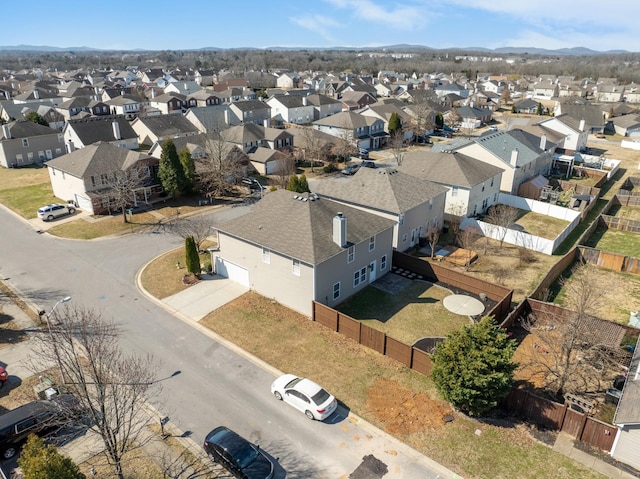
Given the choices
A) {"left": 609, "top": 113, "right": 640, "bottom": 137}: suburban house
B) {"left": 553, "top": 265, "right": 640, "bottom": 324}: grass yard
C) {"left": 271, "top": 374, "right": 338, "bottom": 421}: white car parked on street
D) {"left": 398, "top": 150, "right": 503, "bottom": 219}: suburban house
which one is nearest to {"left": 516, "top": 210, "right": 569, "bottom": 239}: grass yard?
{"left": 398, "top": 150, "right": 503, "bottom": 219}: suburban house

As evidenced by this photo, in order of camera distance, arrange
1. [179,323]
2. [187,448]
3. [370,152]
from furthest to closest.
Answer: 1. [370,152]
2. [179,323]
3. [187,448]

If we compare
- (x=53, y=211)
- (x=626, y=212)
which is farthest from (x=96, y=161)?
(x=626, y=212)

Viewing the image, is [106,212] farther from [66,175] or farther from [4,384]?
[4,384]

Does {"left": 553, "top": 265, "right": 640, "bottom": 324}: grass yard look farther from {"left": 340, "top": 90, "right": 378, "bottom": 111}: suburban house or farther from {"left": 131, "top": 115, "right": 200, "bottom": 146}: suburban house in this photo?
A: {"left": 340, "top": 90, "right": 378, "bottom": 111}: suburban house

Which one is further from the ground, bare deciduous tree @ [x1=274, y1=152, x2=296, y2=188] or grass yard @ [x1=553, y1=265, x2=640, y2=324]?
bare deciduous tree @ [x1=274, y1=152, x2=296, y2=188]

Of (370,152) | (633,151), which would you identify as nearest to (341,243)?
(370,152)

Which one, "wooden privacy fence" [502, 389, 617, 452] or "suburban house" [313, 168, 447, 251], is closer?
"wooden privacy fence" [502, 389, 617, 452]
